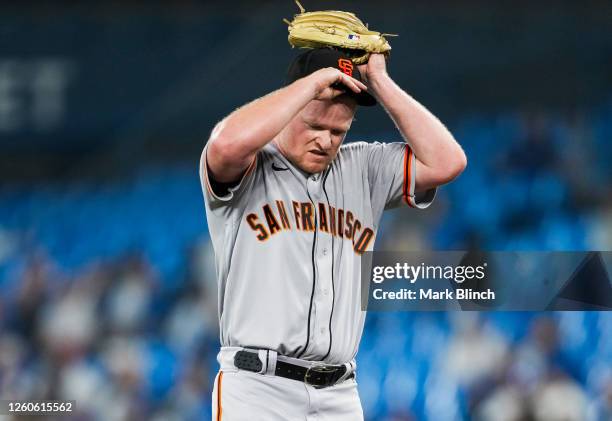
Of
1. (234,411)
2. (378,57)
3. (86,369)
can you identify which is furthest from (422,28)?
(234,411)

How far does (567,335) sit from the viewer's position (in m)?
4.07

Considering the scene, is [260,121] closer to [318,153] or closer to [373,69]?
[318,153]

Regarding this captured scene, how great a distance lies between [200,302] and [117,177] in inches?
37.3

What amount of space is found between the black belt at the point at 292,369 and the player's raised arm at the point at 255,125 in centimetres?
37

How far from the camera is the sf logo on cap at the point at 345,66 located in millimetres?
1804

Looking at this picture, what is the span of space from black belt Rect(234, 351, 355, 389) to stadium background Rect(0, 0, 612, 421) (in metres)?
2.34

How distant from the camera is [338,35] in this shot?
1.83 metres

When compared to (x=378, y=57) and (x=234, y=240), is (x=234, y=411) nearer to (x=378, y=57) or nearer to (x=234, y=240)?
(x=234, y=240)

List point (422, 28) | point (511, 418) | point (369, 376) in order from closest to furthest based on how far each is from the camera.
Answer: point (511, 418), point (369, 376), point (422, 28)

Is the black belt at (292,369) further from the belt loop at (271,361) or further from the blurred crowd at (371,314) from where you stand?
the blurred crowd at (371,314)

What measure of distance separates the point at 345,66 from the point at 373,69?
0.10 metres

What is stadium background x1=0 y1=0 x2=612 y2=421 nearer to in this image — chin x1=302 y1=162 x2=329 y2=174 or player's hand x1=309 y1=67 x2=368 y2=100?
chin x1=302 y1=162 x2=329 y2=174

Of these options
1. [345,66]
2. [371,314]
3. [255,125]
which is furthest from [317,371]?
[371,314]

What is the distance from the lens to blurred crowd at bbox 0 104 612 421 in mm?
4059
